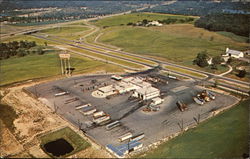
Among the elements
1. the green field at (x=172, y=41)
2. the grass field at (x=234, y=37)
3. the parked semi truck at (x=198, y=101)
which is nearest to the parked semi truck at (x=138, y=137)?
the parked semi truck at (x=198, y=101)

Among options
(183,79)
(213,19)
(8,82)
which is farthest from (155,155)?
(213,19)

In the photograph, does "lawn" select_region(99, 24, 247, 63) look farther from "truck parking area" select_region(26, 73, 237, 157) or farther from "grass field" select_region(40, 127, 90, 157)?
"grass field" select_region(40, 127, 90, 157)

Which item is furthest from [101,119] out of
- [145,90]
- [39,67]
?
[39,67]

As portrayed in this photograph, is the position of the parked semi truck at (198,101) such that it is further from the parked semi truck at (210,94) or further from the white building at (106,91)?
the white building at (106,91)

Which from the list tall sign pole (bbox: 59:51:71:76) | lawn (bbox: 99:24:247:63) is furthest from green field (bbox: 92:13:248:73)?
tall sign pole (bbox: 59:51:71:76)

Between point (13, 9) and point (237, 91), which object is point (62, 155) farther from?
point (13, 9)
